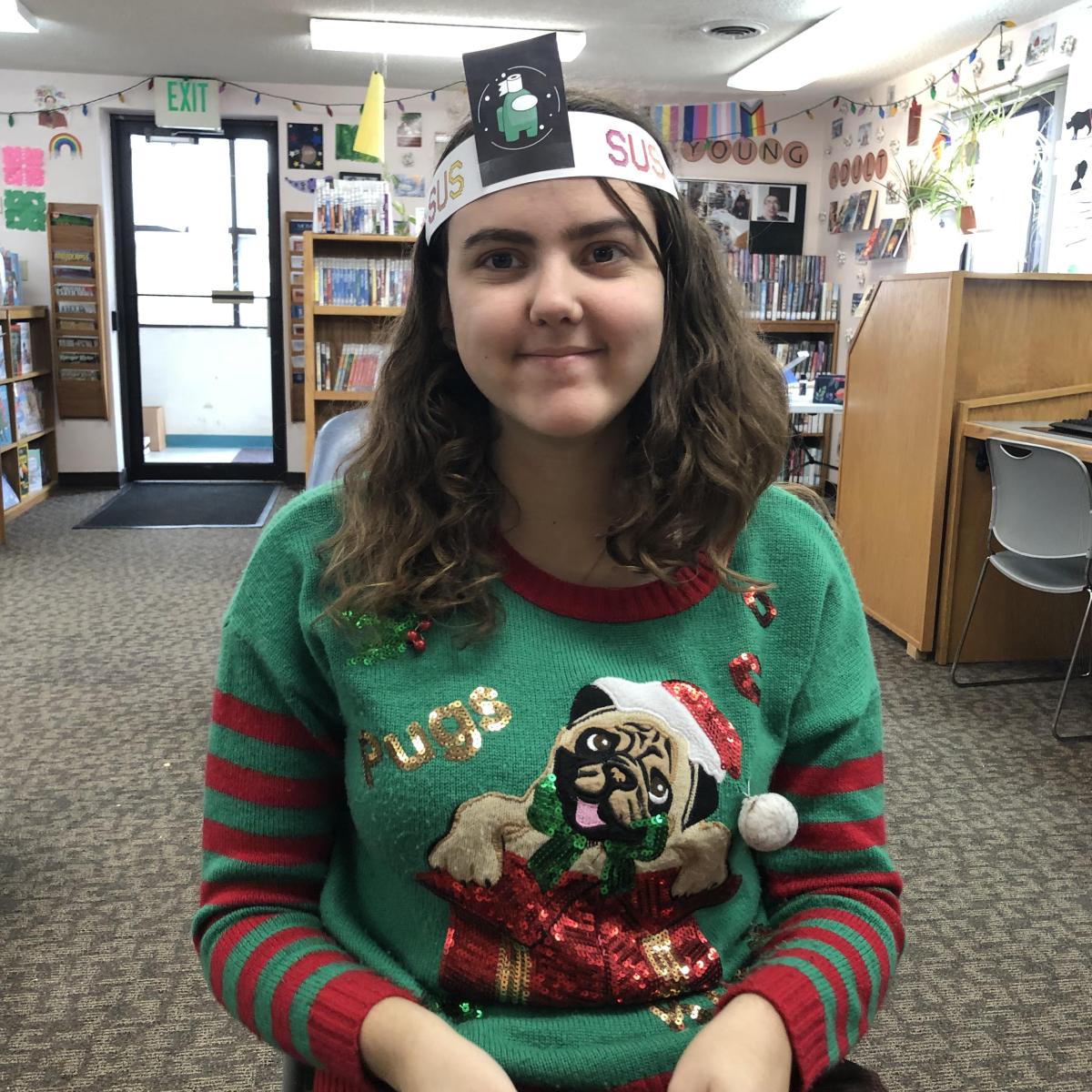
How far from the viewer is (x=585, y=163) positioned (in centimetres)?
82

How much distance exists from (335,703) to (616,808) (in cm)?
25

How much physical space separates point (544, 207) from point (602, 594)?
0.31m

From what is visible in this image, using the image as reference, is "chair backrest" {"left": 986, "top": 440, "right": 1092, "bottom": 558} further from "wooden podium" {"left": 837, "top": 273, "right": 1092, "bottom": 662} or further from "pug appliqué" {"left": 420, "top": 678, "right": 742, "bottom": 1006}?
"pug appliqué" {"left": 420, "top": 678, "right": 742, "bottom": 1006}

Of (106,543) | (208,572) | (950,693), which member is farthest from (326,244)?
(950,693)

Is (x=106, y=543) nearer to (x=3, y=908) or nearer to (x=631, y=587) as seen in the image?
(x=3, y=908)

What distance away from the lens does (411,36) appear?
16.4ft

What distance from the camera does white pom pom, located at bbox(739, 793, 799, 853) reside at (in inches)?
33.1

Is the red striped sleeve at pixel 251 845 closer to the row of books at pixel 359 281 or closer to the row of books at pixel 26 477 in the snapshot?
the row of books at pixel 359 281

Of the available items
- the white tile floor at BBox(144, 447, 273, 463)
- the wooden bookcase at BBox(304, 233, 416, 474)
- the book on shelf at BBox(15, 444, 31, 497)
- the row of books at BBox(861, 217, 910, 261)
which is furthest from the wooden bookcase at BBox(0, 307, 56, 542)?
the row of books at BBox(861, 217, 910, 261)

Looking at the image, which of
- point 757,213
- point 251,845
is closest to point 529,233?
point 251,845

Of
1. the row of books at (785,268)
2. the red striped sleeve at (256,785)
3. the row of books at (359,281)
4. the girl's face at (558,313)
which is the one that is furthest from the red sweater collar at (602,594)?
the row of books at (785,268)

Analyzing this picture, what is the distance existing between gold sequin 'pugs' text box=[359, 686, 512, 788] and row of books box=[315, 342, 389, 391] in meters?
3.63

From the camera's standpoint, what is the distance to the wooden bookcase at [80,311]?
6094 millimetres

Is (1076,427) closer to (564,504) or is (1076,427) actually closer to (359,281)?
(564,504)
